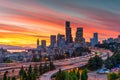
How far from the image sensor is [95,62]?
7981 centimetres

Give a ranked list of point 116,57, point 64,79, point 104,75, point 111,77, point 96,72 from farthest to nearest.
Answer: point 116,57
point 96,72
point 104,75
point 111,77
point 64,79

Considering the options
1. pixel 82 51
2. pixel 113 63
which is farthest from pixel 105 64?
pixel 82 51

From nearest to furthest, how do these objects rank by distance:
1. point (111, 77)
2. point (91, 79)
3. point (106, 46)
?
1. point (111, 77)
2. point (91, 79)
3. point (106, 46)

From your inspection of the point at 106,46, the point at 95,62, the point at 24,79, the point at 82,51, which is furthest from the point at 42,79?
the point at 106,46

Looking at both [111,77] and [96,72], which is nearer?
[111,77]

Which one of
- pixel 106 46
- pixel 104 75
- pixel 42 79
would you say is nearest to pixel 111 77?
pixel 42 79

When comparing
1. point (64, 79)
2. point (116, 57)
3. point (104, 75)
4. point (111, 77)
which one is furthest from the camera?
point (116, 57)

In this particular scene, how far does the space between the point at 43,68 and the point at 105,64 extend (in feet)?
58.4

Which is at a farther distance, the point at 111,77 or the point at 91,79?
the point at 91,79

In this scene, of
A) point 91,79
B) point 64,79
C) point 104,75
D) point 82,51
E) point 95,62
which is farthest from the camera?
point 82,51

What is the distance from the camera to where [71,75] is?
50250 millimetres

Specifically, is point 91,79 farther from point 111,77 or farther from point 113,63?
point 113,63

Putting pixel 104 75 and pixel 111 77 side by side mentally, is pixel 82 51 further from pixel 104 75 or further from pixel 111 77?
pixel 111 77

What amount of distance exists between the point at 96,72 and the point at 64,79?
85.3 feet
